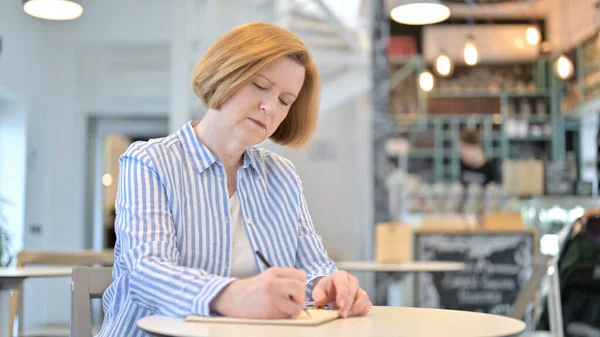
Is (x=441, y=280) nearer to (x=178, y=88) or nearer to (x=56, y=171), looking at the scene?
(x=178, y=88)

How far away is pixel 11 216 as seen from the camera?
7223 millimetres

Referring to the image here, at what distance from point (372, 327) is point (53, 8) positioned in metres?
3.50

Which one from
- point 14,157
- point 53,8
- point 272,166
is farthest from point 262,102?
point 14,157

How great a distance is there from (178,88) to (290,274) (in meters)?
5.90

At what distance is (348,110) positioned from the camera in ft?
36.0

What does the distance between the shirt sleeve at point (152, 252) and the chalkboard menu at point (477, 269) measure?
4.80 m

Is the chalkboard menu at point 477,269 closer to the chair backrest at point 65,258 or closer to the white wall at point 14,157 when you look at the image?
the chair backrest at point 65,258

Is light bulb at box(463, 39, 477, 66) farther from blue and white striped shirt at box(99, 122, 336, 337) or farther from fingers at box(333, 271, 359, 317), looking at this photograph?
fingers at box(333, 271, 359, 317)

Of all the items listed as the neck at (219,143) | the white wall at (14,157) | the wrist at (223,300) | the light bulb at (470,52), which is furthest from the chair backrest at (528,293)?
the white wall at (14,157)

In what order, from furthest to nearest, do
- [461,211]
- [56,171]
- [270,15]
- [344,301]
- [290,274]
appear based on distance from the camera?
[270,15] → [56,171] → [461,211] → [344,301] → [290,274]

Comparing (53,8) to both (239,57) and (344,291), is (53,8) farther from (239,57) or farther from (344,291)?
(344,291)

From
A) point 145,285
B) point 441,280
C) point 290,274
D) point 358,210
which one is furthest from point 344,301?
point 358,210

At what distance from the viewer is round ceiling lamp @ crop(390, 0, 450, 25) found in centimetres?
442

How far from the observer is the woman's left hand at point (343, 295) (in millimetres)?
1479
